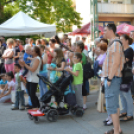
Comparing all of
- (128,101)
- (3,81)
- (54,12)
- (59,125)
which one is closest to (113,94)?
(128,101)

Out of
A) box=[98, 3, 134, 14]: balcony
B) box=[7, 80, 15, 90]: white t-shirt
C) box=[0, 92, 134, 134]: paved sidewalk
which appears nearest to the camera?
box=[0, 92, 134, 134]: paved sidewalk

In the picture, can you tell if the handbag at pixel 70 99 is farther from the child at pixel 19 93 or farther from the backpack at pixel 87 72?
the child at pixel 19 93

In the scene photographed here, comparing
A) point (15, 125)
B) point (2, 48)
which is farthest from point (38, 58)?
point (2, 48)

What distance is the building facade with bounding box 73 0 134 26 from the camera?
83.4 feet

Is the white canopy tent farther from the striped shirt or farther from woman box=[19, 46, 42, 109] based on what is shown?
the striped shirt

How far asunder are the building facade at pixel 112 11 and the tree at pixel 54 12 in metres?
10.4

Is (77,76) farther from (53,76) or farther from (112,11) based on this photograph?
(112,11)

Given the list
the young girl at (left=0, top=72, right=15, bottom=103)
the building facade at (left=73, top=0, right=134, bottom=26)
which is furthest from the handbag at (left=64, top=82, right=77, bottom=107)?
the building facade at (left=73, top=0, right=134, bottom=26)

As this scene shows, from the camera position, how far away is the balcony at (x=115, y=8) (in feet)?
83.1

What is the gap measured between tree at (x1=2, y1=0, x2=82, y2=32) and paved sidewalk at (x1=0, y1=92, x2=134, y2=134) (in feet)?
31.9

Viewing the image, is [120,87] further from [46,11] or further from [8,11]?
[8,11]

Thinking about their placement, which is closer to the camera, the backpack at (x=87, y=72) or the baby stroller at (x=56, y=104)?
the baby stroller at (x=56, y=104)

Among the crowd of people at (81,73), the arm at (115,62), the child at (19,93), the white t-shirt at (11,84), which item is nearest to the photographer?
the arm at (115,62)

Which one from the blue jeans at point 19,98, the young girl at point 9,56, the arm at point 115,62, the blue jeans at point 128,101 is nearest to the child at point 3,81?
the young girl at point 9,56
